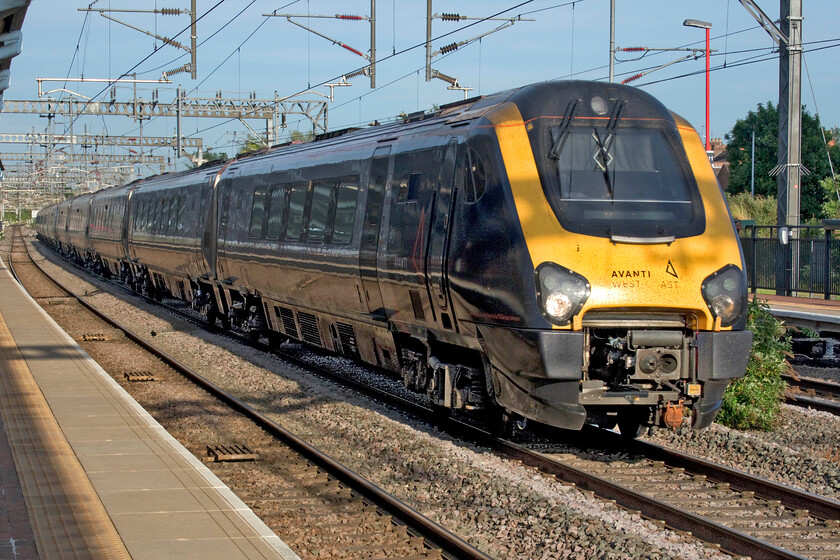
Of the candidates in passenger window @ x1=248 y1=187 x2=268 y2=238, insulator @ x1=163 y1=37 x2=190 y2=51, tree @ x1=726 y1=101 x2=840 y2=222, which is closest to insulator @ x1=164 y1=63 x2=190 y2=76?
insulator @ x1=163 y1=37 x2=190 y2=51

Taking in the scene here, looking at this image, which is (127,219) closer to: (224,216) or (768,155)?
(224,216)

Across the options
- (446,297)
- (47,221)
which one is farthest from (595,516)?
(47,221)

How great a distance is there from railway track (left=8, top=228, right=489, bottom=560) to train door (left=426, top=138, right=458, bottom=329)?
5.92 feet

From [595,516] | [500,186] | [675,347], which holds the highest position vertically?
[500,186]

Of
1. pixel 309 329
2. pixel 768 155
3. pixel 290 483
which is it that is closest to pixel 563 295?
pixel 290 483

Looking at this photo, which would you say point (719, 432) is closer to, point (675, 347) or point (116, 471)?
point (675, 347)

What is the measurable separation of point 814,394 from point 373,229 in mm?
6712

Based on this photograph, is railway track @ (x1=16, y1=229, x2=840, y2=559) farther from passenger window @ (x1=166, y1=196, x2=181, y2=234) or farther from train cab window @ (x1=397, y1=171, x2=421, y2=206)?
passenger window @ (x1=166, y1=196, x2=181, y2=234)

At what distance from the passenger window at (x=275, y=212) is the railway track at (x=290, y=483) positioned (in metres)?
2.45

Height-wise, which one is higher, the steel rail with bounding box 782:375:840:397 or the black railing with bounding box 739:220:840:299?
the black railing with bounding box 739:220:840:299

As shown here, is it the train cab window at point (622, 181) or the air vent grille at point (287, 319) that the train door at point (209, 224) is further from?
the train cab window at point (622, 181)

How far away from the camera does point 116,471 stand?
797cm

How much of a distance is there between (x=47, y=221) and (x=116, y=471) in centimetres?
6912

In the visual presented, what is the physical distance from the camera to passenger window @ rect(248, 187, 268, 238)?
15875mm
